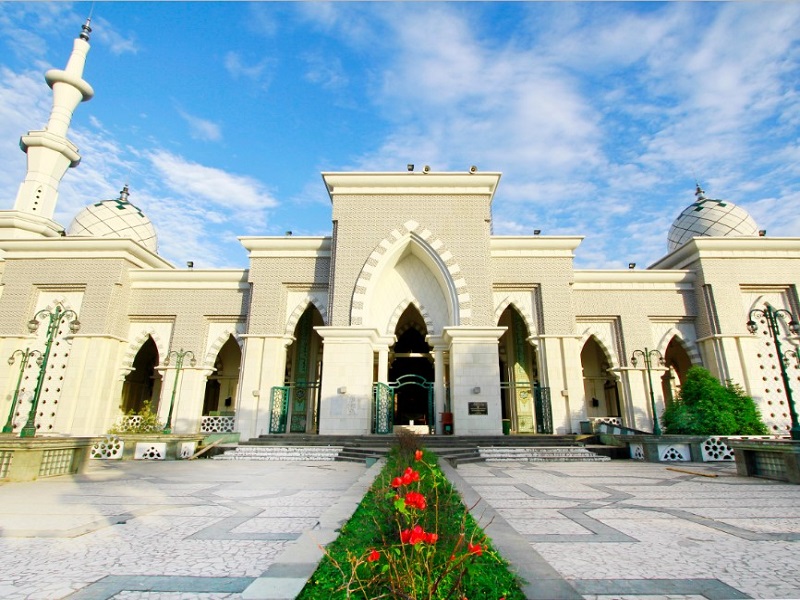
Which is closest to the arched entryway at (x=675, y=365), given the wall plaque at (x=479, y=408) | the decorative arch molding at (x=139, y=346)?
the wall plaque at (x=479, y=408)

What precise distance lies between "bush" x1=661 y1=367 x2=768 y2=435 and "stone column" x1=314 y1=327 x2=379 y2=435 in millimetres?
8223

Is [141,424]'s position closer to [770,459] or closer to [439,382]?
[439,382]

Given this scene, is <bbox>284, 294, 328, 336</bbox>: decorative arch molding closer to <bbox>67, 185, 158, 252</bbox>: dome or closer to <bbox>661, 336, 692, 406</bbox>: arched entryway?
<bbox>67, 185, 158, 252</bbox>: dome

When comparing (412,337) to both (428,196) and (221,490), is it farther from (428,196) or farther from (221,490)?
(221,490)

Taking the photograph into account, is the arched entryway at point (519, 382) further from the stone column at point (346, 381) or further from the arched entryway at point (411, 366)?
the stone column at point (346, 381)

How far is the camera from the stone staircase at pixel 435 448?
32.8 feet

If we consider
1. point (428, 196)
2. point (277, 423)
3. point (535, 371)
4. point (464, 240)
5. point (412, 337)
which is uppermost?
point (428, 196)

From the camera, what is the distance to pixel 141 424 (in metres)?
12.6

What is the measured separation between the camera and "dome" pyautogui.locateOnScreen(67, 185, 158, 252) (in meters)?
17.9

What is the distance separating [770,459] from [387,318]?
10.00 m

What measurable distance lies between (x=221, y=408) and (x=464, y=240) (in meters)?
11.5

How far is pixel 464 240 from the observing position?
1382cm

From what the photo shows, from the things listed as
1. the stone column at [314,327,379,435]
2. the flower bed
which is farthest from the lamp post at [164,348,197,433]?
the flower bed

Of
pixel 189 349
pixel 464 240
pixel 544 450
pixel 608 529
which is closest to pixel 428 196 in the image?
pixel 464 240
